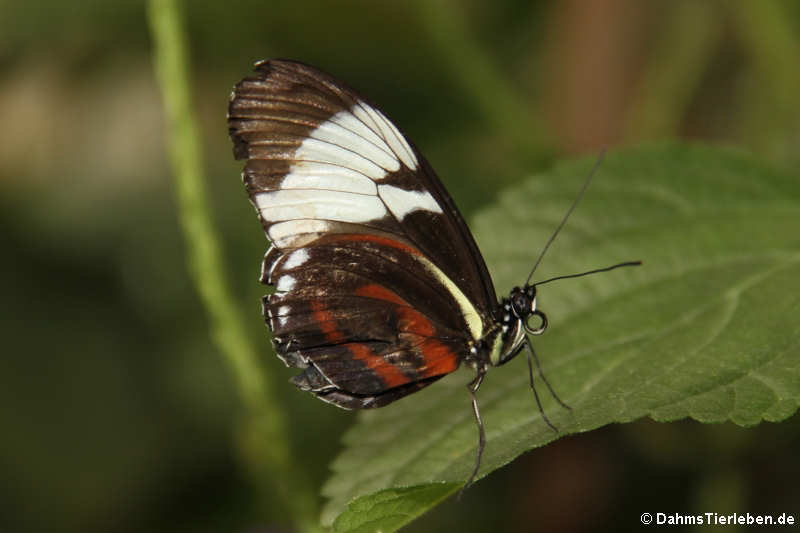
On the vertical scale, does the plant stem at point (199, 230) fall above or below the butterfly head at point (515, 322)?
above

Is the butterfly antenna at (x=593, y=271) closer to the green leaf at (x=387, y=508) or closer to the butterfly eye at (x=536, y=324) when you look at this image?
the butterfly eye at (x=536, y=324)

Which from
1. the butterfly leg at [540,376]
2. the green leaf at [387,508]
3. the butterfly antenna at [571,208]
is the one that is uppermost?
the butterfly antenna at [571,208]

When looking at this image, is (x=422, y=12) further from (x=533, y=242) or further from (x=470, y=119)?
(x=533, y=242)

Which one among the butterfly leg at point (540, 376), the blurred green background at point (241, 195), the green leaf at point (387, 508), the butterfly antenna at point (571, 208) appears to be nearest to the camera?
the green leaf at point (387, 508)

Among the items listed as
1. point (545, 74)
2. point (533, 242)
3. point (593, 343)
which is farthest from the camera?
point (545, 74)

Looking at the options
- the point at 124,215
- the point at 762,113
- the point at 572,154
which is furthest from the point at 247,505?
the point at 762,113

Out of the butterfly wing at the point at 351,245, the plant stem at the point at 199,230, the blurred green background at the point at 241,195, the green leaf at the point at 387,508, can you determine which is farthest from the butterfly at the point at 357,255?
the blurred green background at the point at 241,195

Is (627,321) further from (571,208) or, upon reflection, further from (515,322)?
(571,208)

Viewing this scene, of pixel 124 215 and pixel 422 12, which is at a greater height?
pixel 422 12
